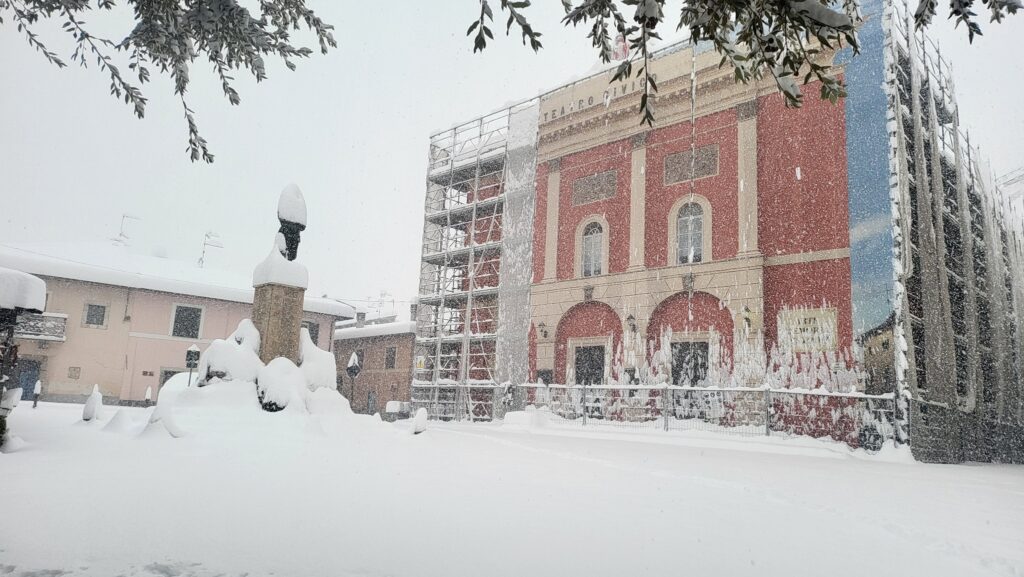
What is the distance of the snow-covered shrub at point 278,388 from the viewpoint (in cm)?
646

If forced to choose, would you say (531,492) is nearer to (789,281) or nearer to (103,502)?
(103,502)

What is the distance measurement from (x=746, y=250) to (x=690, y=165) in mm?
2720

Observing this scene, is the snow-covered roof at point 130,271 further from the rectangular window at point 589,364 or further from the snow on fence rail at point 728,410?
the snow on fence rail at point 728,410

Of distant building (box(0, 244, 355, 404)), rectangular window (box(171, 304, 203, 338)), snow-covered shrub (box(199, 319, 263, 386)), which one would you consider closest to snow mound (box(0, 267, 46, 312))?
snow-covered shrub (box(199, 319, 263, 386))

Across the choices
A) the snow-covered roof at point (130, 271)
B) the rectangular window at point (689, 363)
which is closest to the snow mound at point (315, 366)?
the rectangular window at point (689, 363)

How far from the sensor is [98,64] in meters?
3.52

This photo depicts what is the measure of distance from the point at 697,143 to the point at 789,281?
4085 millimetres

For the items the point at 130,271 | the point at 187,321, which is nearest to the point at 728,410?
the point at 187,321

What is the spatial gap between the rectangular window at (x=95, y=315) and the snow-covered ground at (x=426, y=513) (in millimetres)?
A: 15700

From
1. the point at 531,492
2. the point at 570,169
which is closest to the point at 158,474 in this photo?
the point at 531,492

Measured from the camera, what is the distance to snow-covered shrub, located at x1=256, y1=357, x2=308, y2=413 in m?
6.46

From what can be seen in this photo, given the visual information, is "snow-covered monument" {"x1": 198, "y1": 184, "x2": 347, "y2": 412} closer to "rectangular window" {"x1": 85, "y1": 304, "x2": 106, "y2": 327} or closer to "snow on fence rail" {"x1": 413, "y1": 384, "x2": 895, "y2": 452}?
"snow on fence rail" {"x1": 413, "y1": 384, "x2": 895, "y2": 452}

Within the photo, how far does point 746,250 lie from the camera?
13.3m

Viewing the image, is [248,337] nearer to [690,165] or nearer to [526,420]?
[526,420]
